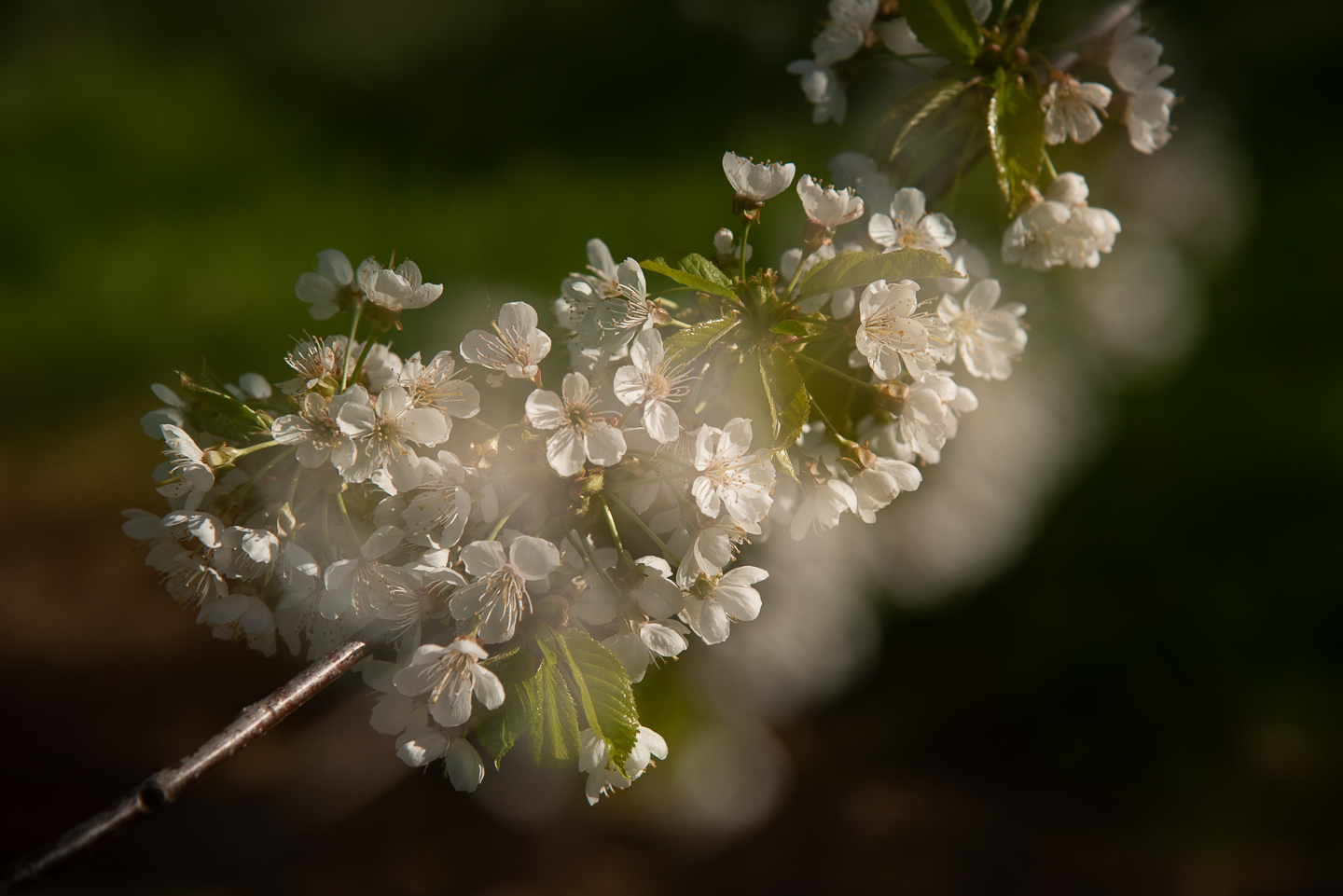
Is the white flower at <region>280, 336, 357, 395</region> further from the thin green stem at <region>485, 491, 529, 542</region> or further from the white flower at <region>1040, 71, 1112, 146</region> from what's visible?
the white flower at <region>1040, 71, 1112, 146</region>

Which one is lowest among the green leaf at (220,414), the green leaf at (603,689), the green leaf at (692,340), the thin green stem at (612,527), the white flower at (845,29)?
the green leaf at (603,689)

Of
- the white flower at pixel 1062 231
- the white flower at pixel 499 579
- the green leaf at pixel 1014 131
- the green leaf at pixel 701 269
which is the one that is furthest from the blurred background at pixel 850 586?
the green leaf at pixel 701 269

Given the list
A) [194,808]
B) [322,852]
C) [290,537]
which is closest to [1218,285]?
[290,537]

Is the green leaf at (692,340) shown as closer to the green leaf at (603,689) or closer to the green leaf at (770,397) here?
the green leaf at (770,397)

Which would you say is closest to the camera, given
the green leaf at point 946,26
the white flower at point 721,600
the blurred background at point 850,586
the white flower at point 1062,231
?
the white flower at point 721,600

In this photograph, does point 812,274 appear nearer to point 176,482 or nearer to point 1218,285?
point 176,482

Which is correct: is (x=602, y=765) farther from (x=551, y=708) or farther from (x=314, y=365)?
(x=314, y=365)

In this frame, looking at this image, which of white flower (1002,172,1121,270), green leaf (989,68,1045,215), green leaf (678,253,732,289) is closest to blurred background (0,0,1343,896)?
white flower (1002,172,1121,270)
